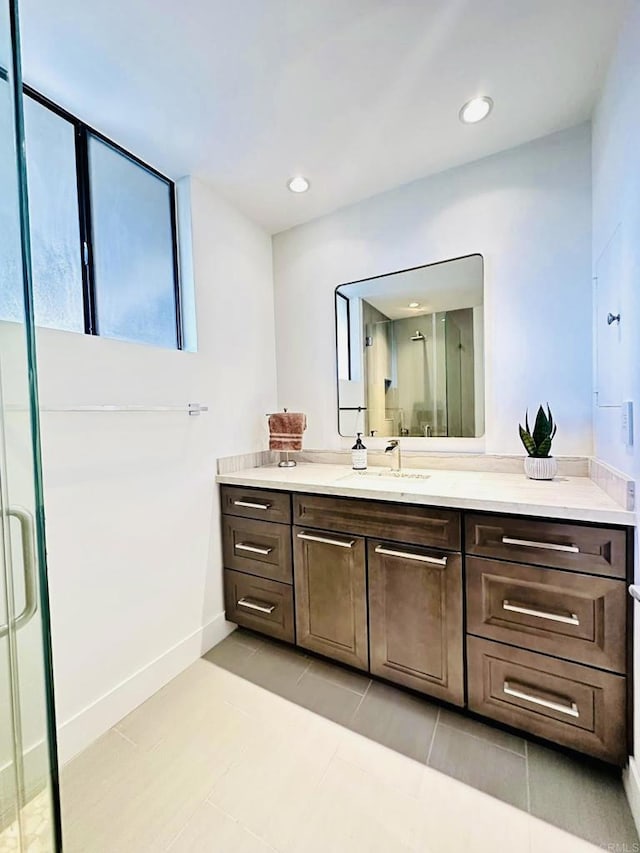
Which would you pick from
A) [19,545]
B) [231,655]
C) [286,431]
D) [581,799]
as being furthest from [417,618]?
[19,545]

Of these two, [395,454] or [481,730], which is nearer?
[481,730]

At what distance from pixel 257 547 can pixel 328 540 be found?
463mm

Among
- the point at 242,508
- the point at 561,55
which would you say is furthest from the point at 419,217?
the point at 242,508

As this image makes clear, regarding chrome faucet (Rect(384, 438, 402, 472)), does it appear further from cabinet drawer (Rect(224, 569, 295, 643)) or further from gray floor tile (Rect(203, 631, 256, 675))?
gray floor tile (Rect(203, 631, 256, 675))

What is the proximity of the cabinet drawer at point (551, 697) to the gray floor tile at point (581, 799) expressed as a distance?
0.32ft

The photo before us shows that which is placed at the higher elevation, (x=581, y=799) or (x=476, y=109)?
(x=476, y=109)

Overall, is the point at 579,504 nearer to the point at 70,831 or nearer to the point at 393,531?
the point at 393,531

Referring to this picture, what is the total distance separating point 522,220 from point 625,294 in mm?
823

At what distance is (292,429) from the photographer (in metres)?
2.32

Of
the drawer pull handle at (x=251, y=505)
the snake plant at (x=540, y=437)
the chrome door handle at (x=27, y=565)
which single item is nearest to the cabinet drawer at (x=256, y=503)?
the drawer pull handle at (x=251, y=505)

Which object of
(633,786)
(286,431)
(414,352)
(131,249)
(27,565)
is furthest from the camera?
(286,431)

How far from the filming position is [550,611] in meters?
1.26

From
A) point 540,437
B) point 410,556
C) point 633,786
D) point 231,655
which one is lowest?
point 231,655

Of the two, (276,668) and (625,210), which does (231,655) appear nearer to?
(276,668)
